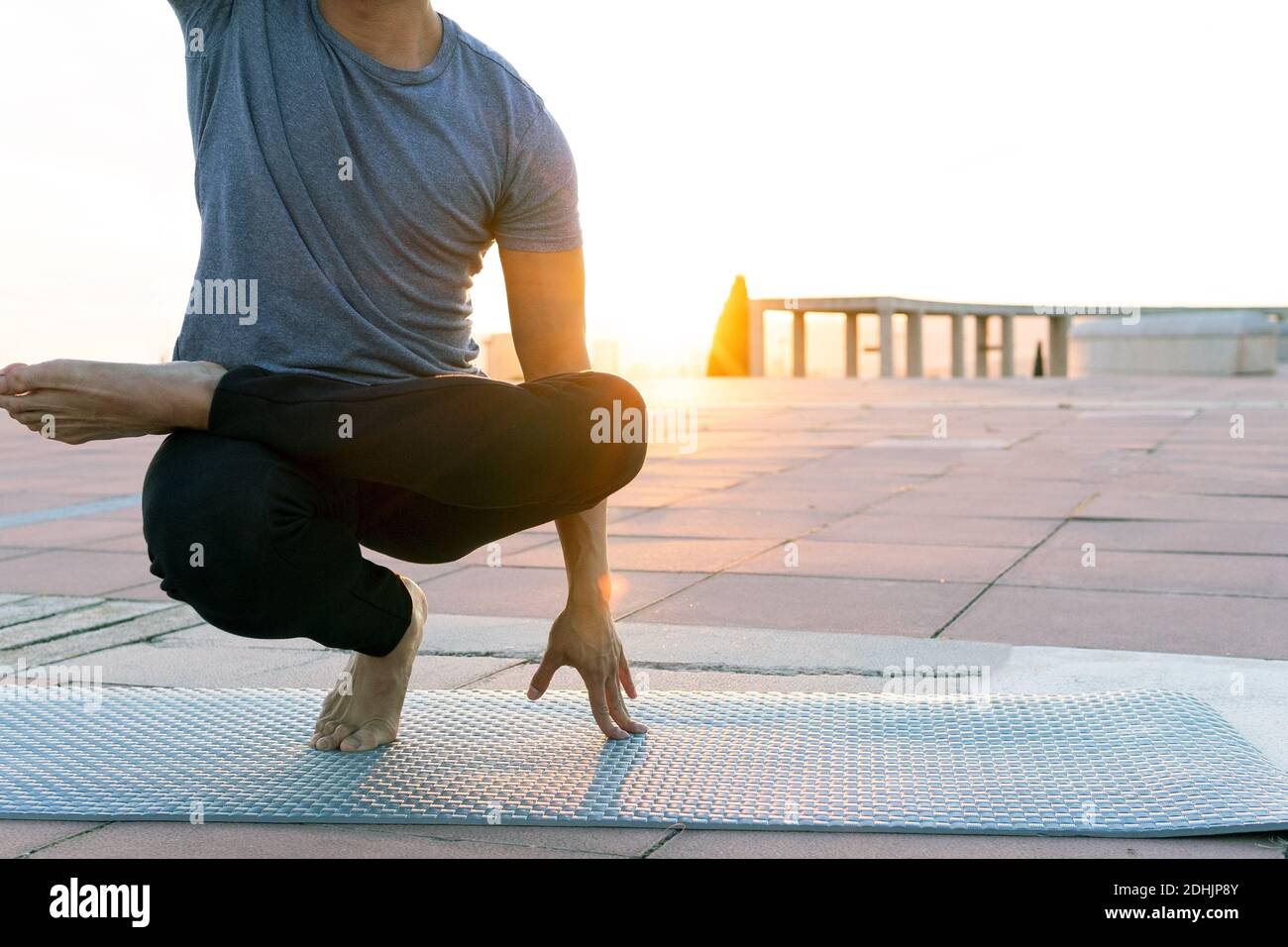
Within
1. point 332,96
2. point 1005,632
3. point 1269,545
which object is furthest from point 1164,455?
point 332,96

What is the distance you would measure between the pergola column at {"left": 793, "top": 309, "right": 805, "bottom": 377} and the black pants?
26429mm

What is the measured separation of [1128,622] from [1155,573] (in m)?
0.80

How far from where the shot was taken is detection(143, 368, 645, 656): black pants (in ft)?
6.93

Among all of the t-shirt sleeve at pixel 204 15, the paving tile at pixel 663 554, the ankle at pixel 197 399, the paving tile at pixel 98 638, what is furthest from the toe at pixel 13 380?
the paving tile at pixel 663 554

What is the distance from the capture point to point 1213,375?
24.2 m

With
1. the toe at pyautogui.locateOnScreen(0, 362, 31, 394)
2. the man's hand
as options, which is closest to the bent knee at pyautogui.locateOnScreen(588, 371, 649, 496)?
the man's hand

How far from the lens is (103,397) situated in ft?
6.49

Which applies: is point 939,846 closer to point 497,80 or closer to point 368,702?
point 368,702

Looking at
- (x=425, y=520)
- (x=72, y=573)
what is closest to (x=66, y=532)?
(x=72, y=573)

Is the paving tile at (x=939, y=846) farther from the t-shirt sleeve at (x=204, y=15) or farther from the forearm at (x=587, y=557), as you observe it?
the t-shirt sleeve at (x=204, y=15)

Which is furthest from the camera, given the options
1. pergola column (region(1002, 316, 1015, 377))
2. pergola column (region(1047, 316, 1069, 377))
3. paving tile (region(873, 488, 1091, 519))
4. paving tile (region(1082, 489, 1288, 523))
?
pergola column (region(1002, 316, 1015, 377))

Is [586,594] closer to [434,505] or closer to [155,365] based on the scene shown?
[434,505]

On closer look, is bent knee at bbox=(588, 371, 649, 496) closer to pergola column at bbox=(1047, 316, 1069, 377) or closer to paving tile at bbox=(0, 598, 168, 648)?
paving tile at bbox=(0, 598, 168, 648)

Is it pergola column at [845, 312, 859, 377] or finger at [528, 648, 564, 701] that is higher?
finger at [528, 648, 564, 701]
